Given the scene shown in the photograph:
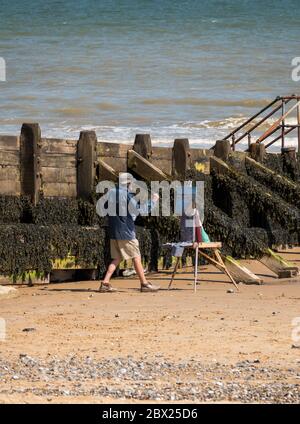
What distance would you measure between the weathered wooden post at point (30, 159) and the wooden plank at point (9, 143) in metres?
0.06

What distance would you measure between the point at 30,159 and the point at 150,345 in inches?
217

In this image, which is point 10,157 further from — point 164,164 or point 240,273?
point 240,273

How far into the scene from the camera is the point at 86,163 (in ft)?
54.1

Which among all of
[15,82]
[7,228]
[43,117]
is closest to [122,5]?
[15,82]

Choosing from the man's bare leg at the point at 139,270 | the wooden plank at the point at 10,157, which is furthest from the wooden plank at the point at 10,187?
the man's bare leg at the point at 139,270

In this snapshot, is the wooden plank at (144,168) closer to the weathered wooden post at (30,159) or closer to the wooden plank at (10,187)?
the weathered wooden post at (30,159)

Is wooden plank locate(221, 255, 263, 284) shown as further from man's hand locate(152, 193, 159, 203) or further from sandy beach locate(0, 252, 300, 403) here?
man's hand locate(152, 193, 159, 203)

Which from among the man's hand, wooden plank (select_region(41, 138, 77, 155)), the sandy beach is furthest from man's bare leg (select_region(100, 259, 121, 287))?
wooden plank (select_region(41, 138, 77, 155))

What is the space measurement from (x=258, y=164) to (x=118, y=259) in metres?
5.13

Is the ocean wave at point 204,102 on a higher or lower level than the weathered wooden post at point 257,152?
higher

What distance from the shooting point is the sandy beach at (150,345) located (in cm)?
888

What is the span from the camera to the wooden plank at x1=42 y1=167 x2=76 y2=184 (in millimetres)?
16125

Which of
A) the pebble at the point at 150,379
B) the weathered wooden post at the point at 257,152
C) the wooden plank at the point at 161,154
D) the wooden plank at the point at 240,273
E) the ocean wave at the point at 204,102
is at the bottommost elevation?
the pebble at the point at 150,379

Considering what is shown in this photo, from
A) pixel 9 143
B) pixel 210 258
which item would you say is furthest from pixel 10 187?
pixel 210 258
